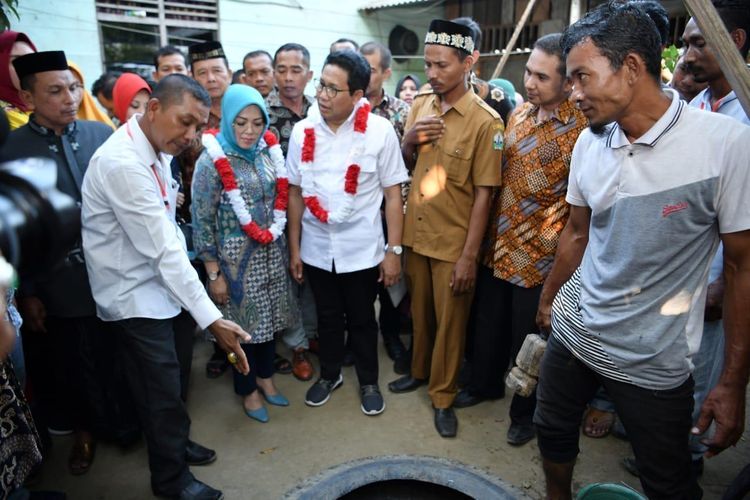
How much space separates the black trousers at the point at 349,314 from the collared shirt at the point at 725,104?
194 cm

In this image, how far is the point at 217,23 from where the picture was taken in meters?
8.95

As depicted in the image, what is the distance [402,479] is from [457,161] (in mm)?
1661

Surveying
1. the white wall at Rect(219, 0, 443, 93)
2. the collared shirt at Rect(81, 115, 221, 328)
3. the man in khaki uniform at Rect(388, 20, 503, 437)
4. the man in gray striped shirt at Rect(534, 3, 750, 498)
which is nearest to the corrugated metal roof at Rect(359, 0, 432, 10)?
the white wall at Rect(219, 0, 443, 93)

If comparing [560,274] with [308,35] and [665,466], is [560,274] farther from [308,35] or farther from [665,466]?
[308,35]

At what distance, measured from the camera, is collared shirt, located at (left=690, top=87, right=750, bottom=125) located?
2.30 meters

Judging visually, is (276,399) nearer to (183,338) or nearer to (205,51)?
(183,338)

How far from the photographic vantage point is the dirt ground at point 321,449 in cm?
265

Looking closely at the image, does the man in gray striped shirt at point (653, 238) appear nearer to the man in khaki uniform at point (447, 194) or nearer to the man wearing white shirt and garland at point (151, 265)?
the man in khaki uniform at point (447, 194)

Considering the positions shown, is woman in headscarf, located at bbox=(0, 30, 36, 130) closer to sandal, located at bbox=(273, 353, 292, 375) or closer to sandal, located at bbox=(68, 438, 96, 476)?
sandal, located at bbox=(68, 438, 96, 476)

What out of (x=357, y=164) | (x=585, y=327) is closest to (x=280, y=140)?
(x=357, y=164)

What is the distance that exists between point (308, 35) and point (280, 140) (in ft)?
23.2

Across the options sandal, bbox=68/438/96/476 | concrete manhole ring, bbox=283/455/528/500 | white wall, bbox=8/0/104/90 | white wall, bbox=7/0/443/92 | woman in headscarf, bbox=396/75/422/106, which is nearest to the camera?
concrete manhole ring, bbox=283/455/528/500

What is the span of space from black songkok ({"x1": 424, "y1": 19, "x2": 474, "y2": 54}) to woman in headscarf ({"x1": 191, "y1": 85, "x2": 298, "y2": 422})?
1029 millimetres

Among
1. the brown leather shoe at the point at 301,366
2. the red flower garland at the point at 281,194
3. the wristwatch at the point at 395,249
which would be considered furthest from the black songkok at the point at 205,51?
the brown leather shoe at the point at 301,366
